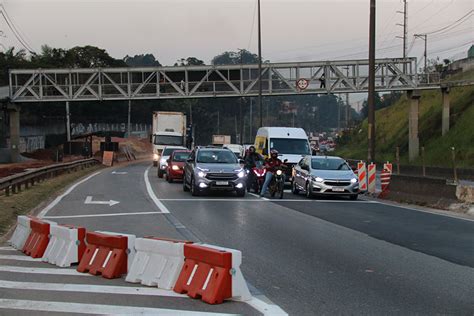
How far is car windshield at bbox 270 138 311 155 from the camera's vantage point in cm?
2692

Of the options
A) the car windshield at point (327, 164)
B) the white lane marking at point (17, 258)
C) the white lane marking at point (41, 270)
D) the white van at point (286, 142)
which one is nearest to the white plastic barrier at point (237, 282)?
the white lane marking at point (41, 270)

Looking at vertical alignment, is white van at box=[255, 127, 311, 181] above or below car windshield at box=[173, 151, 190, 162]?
above

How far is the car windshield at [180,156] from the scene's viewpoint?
29.2 m

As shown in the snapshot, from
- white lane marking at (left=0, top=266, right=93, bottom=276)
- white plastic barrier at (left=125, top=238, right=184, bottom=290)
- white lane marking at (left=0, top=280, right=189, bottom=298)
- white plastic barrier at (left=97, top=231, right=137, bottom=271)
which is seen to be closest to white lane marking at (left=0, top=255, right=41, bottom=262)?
white lane marking at (left=0, top=266, right=93, bottom=276)

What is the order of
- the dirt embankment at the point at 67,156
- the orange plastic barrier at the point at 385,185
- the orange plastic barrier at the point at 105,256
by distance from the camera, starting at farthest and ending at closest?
the dirt embankment at the point at 67,156
the orange plastic barrier at the point at 385,185
the orange plastic barrier at the point at 105,256

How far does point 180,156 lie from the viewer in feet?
96.7

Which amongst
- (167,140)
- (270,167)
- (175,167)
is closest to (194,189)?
(270,167)

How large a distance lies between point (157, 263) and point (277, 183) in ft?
45.5

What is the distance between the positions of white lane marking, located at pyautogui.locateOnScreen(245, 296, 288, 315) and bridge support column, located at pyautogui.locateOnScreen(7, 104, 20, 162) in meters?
52.2

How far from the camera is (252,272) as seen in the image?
8766mm

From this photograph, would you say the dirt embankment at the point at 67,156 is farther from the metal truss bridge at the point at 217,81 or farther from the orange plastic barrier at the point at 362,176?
the orange plastic barrier at the point at 362,176

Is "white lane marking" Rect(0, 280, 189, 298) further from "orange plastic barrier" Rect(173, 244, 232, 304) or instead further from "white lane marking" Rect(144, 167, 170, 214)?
"white lane marking" Rect(144, 167, 170, 214)

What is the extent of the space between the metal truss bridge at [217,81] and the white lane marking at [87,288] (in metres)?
48.9

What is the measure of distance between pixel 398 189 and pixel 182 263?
15176mm
